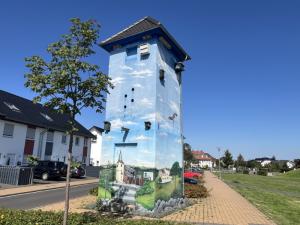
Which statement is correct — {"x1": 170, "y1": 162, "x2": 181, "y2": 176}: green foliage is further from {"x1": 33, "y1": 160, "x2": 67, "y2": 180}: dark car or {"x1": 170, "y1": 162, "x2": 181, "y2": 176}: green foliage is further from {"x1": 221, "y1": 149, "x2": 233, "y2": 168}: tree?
{"x1": 221, "y1": 149, "x2": 233, "y2": 168}: tree

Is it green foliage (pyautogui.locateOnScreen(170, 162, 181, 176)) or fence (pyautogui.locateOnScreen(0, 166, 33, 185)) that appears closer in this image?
green foliage (pyautogui.locateOnScreen(170, 162, 181, 176))

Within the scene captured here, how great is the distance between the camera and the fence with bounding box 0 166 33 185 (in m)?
23.0

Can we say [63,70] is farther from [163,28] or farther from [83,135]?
[83,135]

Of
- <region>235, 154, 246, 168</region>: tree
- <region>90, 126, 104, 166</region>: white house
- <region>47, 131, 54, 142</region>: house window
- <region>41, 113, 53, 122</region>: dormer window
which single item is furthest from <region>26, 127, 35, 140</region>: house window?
<region>235, 154, 246, 168</region>: tree

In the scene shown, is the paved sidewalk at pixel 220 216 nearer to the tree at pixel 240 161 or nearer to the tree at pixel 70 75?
the tree at pixel 70 75

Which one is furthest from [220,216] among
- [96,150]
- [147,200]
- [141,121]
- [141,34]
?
[96,150]

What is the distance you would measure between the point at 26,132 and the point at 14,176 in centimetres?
1244

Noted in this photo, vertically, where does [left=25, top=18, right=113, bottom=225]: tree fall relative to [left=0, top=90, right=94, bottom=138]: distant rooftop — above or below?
below

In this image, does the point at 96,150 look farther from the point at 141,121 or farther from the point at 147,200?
the point at 147,200

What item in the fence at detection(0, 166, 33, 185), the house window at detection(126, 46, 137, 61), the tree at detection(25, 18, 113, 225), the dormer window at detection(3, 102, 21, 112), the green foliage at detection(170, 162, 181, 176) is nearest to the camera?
the tree at detection(25, 18, 113, 225)

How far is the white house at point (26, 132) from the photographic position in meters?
31.6

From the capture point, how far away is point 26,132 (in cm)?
3472

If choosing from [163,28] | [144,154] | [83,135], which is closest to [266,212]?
[144,154]

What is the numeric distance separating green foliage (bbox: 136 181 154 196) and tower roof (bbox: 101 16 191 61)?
6397mm
